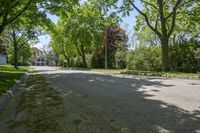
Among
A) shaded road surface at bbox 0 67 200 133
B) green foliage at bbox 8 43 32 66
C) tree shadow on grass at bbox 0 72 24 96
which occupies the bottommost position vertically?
shaded road surface at bbox 0 67 200 133

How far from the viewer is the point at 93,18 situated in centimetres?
4716

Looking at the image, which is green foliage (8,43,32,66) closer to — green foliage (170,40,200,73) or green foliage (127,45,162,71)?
green foliage (127,45,162,71)

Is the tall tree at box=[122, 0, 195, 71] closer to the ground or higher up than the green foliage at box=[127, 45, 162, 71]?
higher up

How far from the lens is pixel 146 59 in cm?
3136

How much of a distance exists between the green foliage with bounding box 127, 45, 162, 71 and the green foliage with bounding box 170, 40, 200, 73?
2.52 meters

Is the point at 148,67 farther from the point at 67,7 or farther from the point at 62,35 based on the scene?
the point at 62,35

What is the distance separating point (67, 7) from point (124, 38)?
32.5 m

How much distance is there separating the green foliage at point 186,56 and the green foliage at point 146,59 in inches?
99.4

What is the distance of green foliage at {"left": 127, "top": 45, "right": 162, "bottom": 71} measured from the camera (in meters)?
30.0

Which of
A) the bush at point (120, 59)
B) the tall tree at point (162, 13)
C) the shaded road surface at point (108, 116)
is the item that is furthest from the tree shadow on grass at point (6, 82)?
the bush at point (120, 59)

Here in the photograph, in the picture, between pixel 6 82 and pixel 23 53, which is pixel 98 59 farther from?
pixel 6 82

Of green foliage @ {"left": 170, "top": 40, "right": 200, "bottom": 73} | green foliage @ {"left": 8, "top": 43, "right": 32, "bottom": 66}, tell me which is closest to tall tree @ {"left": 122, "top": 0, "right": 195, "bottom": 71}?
green foliage @ {"left": 170, "top": 40, "right": 200, "bottom": 73}

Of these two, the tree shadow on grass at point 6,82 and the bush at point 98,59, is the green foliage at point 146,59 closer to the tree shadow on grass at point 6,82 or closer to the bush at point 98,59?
the bush at point 98,59

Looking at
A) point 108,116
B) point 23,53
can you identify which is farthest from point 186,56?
point 23,53
